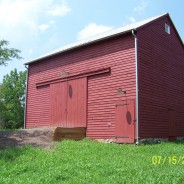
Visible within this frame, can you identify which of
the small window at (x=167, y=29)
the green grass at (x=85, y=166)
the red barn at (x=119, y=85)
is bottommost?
the green grass at (x=85, y=166)

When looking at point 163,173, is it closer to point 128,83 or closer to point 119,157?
point 119,157

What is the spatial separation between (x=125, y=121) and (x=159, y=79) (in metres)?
3.68

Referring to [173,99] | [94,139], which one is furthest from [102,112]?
[173,99]

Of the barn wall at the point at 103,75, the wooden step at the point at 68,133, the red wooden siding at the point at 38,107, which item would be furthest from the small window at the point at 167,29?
the red wooden siding at the point at 38,107

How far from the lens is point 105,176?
329 inches

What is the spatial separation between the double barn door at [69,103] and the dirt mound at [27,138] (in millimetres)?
2918

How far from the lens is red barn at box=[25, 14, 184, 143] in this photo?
16000 millimetres

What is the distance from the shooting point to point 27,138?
14766 millimetres

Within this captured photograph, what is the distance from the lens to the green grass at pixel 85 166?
805 cm


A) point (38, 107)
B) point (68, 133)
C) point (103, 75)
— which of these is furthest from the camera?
point (38, 107)

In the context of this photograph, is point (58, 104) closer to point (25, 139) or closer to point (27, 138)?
point (27, 138)

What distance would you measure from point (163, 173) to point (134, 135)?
7.01m

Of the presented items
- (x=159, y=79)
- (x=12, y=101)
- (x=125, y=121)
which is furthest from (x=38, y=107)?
(x=12, y=101)

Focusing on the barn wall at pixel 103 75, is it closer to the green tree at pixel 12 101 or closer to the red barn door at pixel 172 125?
the red barn door at pixel 172 125
